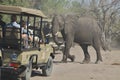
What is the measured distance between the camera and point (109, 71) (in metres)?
18.3

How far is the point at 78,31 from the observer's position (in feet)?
78.3

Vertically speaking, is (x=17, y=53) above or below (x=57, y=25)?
below

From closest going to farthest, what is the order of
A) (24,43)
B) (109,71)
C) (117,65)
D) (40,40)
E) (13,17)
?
(24,43), (13,17), (40,40), (109,71), (117,65)

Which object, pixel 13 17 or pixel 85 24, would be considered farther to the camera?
pixel 85 24

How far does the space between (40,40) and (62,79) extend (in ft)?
5.29

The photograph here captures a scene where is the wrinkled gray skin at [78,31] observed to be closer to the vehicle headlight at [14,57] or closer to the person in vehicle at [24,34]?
the person in vehicle at [24,34]

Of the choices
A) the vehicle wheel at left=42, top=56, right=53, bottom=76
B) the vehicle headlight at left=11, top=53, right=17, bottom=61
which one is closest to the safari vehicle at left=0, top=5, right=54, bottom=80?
the vehicle headlight at left=11, top=53, right=17, bottom=61

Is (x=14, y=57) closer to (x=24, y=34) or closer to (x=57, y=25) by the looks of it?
(x=24, y=34)

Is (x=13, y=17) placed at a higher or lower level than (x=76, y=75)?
higher

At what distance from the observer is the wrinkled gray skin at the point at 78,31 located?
23312mm

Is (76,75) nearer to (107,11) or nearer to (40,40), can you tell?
(40,40)

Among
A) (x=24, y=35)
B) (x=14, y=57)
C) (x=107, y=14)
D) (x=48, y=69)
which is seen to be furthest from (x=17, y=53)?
(x=107, y=14)

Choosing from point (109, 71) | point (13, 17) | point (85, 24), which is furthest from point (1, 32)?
point (85, 24)

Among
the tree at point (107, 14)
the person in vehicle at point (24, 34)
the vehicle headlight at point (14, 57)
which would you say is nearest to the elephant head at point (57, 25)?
the person in vehicle at point (24, 34)
